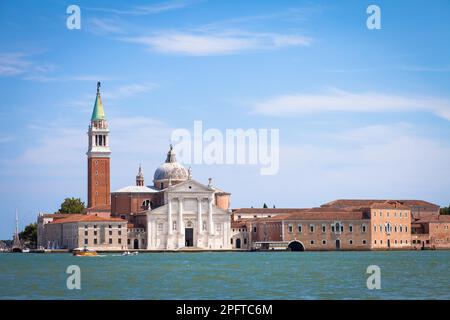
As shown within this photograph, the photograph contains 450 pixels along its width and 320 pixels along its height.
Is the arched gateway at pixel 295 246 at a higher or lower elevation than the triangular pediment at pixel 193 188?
lower

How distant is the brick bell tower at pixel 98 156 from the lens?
93.9m

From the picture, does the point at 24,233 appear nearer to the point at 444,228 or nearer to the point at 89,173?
the point at 89,173

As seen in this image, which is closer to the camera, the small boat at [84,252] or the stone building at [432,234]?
the small boat at [84,252]

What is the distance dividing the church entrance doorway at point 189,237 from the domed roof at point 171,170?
801cm

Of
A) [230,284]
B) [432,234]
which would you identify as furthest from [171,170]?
[230,284]

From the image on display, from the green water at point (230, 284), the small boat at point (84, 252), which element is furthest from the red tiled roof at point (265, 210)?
the green water at point (230, 284)

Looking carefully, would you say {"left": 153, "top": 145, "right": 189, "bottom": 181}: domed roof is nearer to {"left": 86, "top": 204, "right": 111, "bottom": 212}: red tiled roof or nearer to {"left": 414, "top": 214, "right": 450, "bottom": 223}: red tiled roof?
{"left": 86, "top": 204, "right": 111, "bottom": 212}: red tiled roof

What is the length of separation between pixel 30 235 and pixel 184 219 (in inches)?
901

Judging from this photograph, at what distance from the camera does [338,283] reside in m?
35.3

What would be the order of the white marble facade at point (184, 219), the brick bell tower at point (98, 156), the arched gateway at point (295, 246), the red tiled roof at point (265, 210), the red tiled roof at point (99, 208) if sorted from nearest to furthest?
the arched gateway at point (295, 246) < the white marble facade at point (184, 219) < the red tiled roof at point (99, 208) < the brick bell tower at point (98, 156) < the red tiled roof at point (265, 210)

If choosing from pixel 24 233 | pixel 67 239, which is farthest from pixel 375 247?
pixel 24 233

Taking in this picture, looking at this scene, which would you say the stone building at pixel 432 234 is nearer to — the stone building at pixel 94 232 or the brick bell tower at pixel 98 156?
the stone building at pixel 94 232

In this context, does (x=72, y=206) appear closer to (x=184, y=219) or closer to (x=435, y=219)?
(x=184, y=219)
